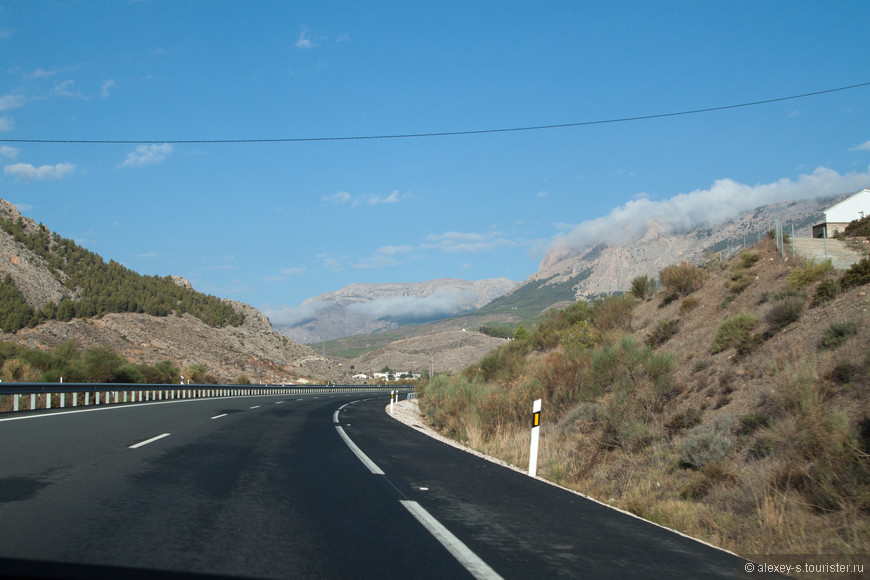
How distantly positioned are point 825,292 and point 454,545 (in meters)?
15.5

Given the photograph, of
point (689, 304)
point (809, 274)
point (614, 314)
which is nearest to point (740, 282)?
point (689, 304)

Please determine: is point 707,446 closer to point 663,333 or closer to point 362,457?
point 362,457

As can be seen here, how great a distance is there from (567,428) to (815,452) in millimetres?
7927

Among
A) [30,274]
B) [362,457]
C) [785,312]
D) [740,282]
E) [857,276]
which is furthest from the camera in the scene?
[30,274]

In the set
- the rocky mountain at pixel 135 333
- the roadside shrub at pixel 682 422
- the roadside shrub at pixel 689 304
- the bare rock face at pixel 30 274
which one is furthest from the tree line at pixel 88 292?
the roadside shrub at pixel 682 422

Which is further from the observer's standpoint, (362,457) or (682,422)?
(682,422)

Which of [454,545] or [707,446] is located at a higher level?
[707,446]

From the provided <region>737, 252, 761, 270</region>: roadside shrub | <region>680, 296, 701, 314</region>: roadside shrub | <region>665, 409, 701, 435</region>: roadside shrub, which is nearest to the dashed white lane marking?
<region>665, 409, 701, 435</region>: roadside shrub

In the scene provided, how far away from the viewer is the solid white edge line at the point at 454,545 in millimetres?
5410

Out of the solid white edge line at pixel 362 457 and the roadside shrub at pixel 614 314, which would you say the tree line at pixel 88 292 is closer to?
the roadside shrub at pixel 614 314

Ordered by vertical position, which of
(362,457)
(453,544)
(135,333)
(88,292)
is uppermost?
(88,292)

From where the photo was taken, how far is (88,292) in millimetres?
86000

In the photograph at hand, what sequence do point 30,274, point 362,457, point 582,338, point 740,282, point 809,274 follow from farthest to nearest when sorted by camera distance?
point 30,274, point 582,338, point 740,282, point 809,274, point 362,457

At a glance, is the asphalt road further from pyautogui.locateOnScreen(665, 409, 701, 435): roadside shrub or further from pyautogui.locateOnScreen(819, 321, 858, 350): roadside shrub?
pyautogui.locateOnScreen(819, 321, 858, 350): roadside shrub
